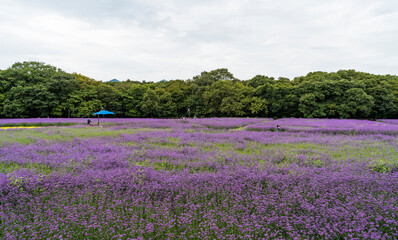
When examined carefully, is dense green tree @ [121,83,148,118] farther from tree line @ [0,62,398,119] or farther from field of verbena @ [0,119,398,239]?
field of verbena @ [0,119,398,239]

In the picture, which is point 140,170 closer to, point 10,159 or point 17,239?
point 17,239

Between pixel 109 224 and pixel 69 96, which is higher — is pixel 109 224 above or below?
below

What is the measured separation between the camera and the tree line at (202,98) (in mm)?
40188

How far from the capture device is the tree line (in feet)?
132

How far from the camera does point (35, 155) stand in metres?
8.12

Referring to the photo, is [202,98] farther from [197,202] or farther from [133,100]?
[197,202]

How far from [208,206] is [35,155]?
751 centimetres

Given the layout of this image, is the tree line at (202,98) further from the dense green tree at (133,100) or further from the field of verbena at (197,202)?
the field of verbena at (197,202)

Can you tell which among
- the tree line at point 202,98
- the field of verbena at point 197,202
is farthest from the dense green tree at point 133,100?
the field of verbena at point 197,202

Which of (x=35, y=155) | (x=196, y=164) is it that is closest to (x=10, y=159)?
(x=35, y=155)

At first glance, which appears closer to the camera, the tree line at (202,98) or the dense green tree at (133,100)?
the tree line at (202,98)

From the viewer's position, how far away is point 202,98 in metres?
51.8

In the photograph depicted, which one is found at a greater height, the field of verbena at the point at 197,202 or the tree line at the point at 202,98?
the tree line at the point at 202,98

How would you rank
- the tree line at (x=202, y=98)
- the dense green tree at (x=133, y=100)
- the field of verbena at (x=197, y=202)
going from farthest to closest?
the dense green tree at (x=133, y=100)
the tree line at (x=202, y=98)
the field of verbena at (x=197, y=202)
